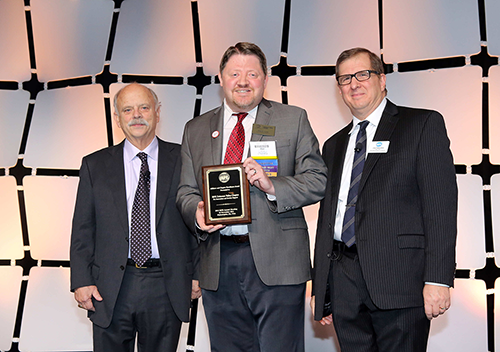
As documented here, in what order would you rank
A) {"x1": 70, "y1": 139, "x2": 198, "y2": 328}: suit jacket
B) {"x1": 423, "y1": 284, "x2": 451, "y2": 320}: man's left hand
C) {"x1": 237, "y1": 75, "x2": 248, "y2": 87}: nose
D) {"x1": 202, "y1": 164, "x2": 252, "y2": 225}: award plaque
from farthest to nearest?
{"x1": 70, "y1": 139, "x2": 198, "y2": 328}: suit jacket < {"x1": 237, "y1": 75, "x2": 248, "y2": 87}: nose < {"x1": 202, "y1": 164, "x2": 252, "y2": 225}: award plaque < {"x1": 423, "y1": 284, "x2": 451, "y2": 320}: man's left hand

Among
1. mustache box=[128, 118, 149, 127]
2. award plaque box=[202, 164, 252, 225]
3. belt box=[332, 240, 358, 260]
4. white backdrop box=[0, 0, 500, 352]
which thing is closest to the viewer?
award plaque box=[202, 164, 252, 225]

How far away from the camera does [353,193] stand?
2432mm

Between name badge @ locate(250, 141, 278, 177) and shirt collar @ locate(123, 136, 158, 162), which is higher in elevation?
shirt collar @ locate(123, 136, 158, 162)

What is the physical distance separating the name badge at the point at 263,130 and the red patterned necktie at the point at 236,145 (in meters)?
0.09

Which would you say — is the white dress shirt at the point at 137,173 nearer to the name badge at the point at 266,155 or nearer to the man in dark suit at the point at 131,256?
the man in dark suit at the point at 131,256

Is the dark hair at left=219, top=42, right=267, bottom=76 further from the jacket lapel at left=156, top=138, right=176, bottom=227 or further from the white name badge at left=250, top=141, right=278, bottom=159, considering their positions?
the jacket lapel at left=156, top=138, right=176, bottom=227

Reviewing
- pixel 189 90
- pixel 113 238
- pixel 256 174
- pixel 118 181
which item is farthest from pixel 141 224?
pixel 189 90

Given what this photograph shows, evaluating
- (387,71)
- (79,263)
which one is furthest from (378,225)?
(387,71)

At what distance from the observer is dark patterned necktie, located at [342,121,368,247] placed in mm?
2393

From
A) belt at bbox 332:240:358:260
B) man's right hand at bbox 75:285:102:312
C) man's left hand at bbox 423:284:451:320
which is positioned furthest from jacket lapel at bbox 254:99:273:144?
man's right hand at bbox 75:285:102:312

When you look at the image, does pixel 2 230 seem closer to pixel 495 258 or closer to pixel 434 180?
pixel 434 180

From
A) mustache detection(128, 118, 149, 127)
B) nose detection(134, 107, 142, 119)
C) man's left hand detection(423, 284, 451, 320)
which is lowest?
man's left hand detection(423, 284, 451, 320)

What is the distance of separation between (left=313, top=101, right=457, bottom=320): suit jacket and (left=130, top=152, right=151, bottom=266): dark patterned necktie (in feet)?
4.20

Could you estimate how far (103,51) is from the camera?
464 centimetres
